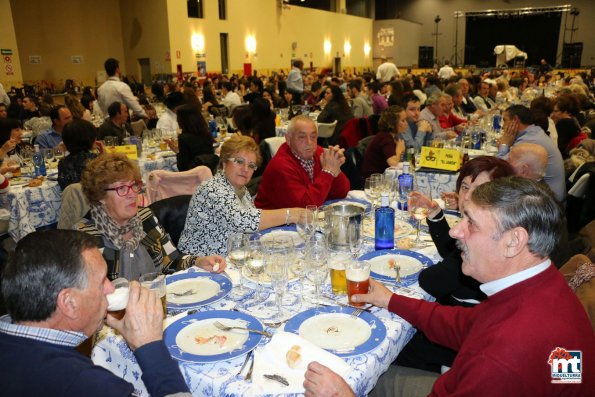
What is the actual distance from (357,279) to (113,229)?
47.0 inches

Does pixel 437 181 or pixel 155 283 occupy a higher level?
pixel 155 283

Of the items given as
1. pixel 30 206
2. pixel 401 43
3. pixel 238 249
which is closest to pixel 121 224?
pixel 238 249

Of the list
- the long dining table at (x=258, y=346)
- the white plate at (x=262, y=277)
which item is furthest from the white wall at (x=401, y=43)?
the long dining table at (x=258, y=346)

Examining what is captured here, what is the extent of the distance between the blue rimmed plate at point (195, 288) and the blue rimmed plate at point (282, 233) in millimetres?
409

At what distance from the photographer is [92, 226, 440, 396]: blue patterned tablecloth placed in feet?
4.65

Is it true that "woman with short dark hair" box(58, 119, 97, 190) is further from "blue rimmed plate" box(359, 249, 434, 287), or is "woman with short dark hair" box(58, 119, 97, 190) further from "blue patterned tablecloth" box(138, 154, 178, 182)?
"blue rimmed plate" box(359, 249, 434, 287)

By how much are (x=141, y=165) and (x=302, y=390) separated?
13.3ft

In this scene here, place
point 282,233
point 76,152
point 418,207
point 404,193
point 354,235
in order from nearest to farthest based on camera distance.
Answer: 1. point 354,235
2. point 418,207
3. point 282,233
4. point 404,193
5. point 76,152

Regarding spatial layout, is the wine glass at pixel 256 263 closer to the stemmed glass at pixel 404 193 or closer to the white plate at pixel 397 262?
the white plate at pixel 397 262

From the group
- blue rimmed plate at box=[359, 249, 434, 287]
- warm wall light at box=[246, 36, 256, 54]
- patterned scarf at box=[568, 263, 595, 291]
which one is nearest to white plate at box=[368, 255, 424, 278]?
blue rimmed plate at box=[359, 249, 434, 287]

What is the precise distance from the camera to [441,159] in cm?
423

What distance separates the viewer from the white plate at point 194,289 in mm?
1910

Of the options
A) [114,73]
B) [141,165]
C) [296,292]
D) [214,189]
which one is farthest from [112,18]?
[296,292]

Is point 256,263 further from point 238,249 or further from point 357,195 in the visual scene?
Result: point 357,195
